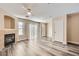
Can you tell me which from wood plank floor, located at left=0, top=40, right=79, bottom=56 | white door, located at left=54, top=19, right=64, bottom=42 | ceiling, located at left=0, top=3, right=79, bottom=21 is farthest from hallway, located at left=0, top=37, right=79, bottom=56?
ceiling, located at left=0, top=3, right=79, bottom=21

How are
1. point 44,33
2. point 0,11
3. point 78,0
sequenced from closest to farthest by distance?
1. point 78,0
2. point 0,11
3. point 44,33

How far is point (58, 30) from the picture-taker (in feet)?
29.3

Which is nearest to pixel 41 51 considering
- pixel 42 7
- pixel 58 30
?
pixel 42 7

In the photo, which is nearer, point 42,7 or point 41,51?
point 41,51

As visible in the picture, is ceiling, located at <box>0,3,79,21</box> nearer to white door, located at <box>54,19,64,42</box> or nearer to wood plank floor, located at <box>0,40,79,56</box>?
white door, located at <box>54,19,64,42</box>

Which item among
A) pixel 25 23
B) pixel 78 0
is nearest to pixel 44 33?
pixel 25 23

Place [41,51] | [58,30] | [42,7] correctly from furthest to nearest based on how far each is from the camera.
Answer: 1. [58,30]
2. [42,7]
3. [41,51]

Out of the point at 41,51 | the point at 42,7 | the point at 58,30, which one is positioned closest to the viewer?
the point at 41,51

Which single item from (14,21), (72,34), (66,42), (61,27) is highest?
(14,21)

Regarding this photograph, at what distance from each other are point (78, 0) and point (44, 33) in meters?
14.0

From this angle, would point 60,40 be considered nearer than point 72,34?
No

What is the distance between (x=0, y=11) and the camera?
5949 millimetres

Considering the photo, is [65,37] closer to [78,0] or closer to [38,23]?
[78,0]

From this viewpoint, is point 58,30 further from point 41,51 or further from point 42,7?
point 41,51
